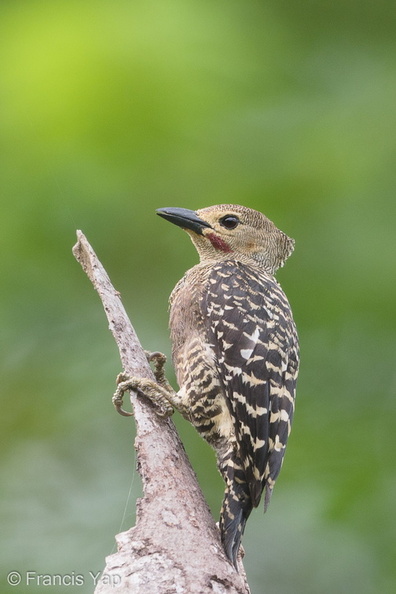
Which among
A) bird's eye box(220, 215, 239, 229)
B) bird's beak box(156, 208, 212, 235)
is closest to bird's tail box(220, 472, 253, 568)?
bird's beak box(156, 208, 212, 235)

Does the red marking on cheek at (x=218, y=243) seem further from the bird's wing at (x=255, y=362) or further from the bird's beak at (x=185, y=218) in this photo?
the bird's wing at (x=255, y=362)

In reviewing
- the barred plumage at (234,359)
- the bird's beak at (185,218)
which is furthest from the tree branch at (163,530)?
the bird's beak at (185,218)

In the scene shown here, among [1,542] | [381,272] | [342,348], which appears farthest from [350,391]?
[1,542]

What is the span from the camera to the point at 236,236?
4660 millimetres

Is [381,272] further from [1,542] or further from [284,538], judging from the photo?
[1,542]

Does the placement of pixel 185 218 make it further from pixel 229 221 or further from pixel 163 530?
pixel 163 530

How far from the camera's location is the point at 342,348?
14.5 feet

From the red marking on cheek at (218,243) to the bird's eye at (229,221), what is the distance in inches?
2.6

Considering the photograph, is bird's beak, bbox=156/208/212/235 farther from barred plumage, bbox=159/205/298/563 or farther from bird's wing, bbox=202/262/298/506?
bird's wing, bbox=202/262/298/506

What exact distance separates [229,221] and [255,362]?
2.88 feet

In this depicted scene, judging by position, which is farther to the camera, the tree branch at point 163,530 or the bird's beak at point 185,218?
the bird's beak at point 185,218

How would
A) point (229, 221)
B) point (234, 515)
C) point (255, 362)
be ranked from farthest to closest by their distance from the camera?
point (229, 221), point (255, 362), point (234, 515)

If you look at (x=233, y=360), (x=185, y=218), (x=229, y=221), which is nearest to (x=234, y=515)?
(x=233, y=360)

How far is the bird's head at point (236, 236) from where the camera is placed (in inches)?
176
